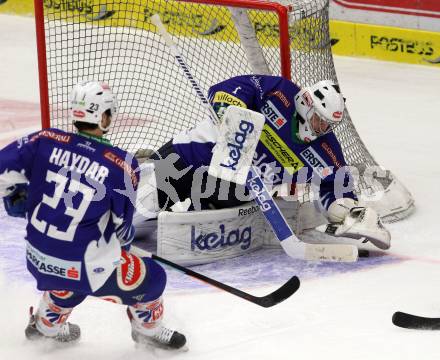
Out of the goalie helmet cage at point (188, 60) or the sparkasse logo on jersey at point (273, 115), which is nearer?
the sparkasse logo on jersey at point (273, 115)

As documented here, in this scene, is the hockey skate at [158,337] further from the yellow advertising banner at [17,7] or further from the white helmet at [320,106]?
the yellow advertising banner at [17,7]

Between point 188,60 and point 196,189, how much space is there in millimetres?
1724

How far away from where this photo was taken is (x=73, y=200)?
385cm

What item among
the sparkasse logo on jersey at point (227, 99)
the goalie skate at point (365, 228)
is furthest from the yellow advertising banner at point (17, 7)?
the goalie skate at point (365, 228)

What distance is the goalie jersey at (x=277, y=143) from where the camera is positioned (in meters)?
5.18

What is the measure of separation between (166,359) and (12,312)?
0.72 meters

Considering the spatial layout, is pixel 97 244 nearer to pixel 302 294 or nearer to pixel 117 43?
pixel 302 294

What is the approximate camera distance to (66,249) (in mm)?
3863

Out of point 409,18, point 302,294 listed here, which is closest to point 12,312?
point 302,294

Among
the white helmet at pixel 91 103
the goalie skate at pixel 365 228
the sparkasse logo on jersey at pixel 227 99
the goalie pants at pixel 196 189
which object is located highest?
the white helmet at pixel 91 103

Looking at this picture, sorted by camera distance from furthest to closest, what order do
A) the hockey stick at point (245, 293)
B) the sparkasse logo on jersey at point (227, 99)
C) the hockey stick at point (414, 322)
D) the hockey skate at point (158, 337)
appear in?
the sparkasse logo on jersey at point (227, 99)
the hockey stick at point (414, 322)
the hockey stick at point (245, 293)
the hockey skate at point (158, 337)

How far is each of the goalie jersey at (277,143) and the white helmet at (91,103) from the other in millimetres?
1271

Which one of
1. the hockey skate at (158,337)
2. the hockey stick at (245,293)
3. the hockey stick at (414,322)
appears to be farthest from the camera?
the hockey stick at (414,322)

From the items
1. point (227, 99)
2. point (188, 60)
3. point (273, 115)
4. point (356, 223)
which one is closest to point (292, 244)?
point (356, 223)
